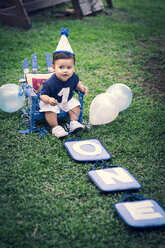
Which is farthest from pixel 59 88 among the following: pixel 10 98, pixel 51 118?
pixel 10 98

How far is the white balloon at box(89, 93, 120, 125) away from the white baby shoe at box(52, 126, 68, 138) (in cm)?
37

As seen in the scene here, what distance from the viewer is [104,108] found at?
9.31ft

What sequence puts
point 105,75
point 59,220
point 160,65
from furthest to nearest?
point 160,65
point 105,75
point 59,220

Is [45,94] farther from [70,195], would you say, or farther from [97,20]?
[97,20]

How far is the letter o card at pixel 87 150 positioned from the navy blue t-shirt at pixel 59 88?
570 mm

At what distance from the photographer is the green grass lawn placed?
190 cm

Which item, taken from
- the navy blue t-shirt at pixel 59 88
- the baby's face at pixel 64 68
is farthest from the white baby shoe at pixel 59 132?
the baby's face at pixel 64 68

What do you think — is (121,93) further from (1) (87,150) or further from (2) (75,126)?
(1) (87,150)

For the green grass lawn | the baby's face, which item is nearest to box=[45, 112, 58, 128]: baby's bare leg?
the green grass lawn

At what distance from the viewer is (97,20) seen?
7184 millimetres

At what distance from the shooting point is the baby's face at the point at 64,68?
278cm

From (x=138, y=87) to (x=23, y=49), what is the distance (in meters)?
2.51

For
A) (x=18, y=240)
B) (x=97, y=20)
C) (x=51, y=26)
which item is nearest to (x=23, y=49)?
(x=51, y=26)

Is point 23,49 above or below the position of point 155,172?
above
